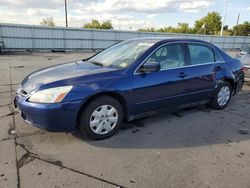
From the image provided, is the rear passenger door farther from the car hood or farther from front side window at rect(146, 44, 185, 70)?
the car hood

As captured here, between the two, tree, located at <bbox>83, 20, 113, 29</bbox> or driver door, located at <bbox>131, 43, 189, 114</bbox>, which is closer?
driver door, located at <bbox>131, 43, 189, 114</bbox>

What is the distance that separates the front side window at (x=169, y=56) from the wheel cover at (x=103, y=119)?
3.53 ft

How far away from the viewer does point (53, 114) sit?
9.93ft

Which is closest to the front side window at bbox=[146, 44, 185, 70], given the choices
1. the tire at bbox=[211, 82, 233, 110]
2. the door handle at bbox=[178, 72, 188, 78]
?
the door handle at bbox=[178, 72, 188, 78]

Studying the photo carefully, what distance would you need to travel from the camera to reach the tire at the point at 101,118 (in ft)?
10.8

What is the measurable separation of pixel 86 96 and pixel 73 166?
0.94 m

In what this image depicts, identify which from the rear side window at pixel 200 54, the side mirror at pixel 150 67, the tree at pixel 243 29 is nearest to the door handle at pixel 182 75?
the rear side window at pixel 200 54

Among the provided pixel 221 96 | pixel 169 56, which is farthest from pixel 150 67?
pixel 221 96

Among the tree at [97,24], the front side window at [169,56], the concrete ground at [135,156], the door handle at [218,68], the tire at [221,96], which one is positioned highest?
the tree at [97,24]

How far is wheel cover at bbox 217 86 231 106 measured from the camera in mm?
5061

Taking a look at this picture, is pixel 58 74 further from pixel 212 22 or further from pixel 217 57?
pixel 212 22

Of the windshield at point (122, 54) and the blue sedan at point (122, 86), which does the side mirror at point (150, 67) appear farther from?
the windshield at point (122, 54)

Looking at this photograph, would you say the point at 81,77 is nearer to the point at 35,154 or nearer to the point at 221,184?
the point at 35,154

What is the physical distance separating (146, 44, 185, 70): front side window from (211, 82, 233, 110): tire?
134 cm
